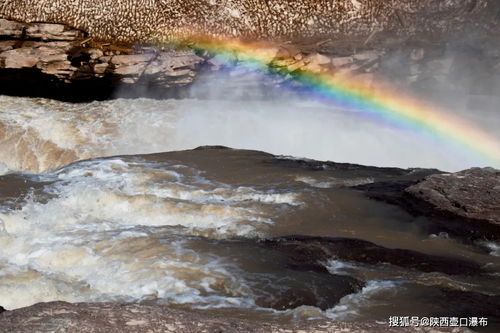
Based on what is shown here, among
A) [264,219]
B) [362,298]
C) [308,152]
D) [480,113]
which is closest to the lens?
[362,298]

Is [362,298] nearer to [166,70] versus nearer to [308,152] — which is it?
Result: [308,152]

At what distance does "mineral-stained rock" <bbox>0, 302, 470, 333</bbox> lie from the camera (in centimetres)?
363

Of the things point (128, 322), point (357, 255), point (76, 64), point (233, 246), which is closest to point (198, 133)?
point (76, 64)

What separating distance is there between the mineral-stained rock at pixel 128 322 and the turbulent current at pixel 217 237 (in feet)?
3.69

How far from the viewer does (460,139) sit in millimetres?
16422

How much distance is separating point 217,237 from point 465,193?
3.82 m

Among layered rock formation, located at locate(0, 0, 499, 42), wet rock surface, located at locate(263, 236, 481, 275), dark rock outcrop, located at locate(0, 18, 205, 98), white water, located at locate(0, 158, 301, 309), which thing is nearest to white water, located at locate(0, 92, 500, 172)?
dark rock outcrop, located at locate(0, 18, 205, 98)

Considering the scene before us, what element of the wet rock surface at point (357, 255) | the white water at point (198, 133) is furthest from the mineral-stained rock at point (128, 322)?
the white water at point (198, 133)

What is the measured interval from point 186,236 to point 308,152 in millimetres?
7837

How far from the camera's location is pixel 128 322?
375cm

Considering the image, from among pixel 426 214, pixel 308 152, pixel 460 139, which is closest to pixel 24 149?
pixel 308 152

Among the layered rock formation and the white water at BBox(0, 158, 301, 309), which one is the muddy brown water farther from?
the layered rock formation

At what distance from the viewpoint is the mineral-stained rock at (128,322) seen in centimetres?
363

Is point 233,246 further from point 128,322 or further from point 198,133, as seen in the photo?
point 198,133
